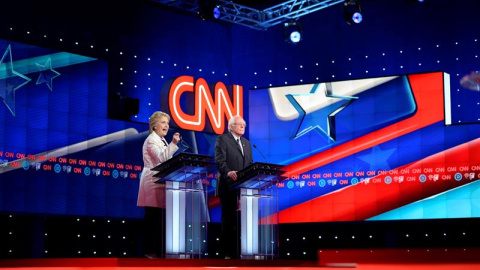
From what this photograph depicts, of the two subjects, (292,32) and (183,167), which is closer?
(183,167)

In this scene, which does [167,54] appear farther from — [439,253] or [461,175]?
[439,253]

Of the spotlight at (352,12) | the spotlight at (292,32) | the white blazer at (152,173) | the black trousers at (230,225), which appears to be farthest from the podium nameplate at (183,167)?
the spotlight at (292,32)

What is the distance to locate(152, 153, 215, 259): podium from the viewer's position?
22.7ft

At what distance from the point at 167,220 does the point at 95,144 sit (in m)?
3.69

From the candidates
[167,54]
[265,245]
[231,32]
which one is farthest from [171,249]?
[231,32]

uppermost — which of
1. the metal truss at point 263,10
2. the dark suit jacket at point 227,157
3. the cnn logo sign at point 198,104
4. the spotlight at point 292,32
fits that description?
the metal truss at point 263,10

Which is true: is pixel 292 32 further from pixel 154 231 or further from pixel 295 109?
pixel 154 231

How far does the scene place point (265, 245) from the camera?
763 centimetres

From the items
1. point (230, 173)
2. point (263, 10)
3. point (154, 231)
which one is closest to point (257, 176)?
point (230, 173)

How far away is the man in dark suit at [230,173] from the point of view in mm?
7475

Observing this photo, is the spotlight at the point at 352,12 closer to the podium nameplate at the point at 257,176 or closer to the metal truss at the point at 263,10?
the metal truss at the point at 263,10

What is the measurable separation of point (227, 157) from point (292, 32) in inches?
197

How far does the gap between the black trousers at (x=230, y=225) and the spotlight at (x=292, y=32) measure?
518 centimetres

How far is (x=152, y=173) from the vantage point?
7.21 m
